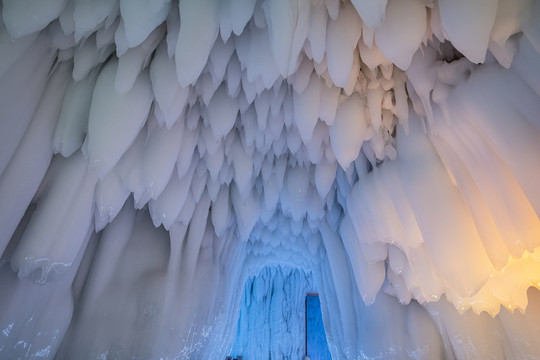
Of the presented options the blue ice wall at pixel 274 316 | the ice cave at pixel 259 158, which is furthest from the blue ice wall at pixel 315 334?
the ice cave at pixel 259 158

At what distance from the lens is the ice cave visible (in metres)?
1.76

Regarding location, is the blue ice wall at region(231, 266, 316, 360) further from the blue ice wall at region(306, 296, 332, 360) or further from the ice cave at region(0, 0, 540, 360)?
the ice cave at region(0, 0, 540, 360)

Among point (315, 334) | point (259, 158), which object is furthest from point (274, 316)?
point (259, 158)

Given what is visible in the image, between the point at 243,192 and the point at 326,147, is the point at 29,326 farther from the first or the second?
the point at 326,147

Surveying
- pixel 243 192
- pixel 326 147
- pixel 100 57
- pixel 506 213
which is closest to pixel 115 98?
pixel 100 57

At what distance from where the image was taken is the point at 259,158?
318 centimetres

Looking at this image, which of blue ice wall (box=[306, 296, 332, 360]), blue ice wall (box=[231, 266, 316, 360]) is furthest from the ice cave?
blue ice wall (box=[306, 296, 332, 360])

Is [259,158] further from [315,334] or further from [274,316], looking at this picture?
[315,334]

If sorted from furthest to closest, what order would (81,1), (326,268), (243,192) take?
(326,268) < (243,192) < (81,1)

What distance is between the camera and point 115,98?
6.88 feet

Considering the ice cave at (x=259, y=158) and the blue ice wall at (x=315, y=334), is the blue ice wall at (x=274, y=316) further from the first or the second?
the ice cave at (x=259, y=158)

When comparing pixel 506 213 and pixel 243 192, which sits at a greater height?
pixel 243 192

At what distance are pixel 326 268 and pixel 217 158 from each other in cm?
259

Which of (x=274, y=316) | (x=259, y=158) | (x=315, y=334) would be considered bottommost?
(x=315, y=334)
